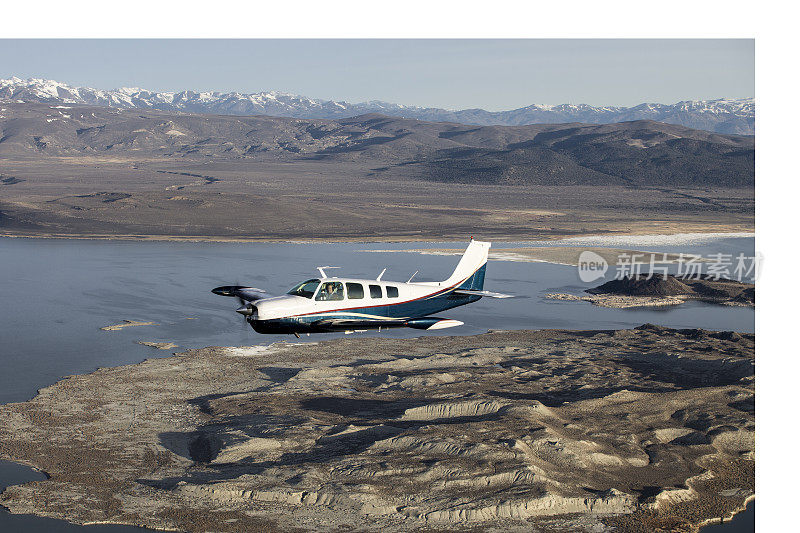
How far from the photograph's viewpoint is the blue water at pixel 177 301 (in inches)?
2249

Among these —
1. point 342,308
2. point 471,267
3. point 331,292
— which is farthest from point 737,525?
point 331,292

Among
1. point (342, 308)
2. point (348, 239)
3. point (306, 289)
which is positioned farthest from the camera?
point (348, 239)

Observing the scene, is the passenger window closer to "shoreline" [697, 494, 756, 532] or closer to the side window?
the side window

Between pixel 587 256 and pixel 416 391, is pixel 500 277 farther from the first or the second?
pixel 416 391

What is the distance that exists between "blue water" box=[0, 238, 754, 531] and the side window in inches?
555

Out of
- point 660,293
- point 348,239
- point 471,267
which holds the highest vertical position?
point 471,267

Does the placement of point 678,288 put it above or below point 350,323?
below

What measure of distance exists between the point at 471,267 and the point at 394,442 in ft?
26.2

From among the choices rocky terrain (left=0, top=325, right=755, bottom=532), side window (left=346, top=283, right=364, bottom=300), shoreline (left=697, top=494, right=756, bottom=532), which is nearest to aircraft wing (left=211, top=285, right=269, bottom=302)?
side window (left=346, top=283, right=364, bottom=300)

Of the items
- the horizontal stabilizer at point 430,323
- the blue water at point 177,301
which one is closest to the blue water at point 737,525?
the horizontal stabilizer at point 430,323

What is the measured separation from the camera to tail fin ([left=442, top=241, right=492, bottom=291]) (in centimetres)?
3453

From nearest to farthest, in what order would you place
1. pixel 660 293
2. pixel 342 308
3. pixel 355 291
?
pixel 342 308 < pixel 355 291 < pixel 660 293

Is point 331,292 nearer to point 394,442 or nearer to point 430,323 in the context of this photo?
point 430,323

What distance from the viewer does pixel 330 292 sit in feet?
93.4
